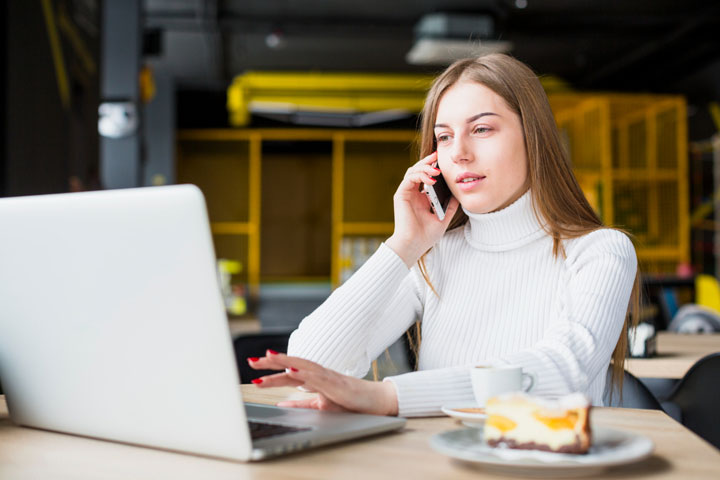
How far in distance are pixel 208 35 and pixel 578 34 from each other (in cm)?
389

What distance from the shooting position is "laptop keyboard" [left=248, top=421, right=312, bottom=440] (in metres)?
0.92

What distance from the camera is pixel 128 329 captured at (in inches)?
34.1

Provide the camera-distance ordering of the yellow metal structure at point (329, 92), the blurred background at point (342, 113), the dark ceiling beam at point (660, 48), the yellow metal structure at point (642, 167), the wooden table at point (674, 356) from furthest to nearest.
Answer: the yellow metal structure at point (329, 92) < the yellow metal structure at point (642, 167) < the dark ceiling beam at point (660, 48) < the blurred background at point (342, 113) < the wooden table at point (674, 356)

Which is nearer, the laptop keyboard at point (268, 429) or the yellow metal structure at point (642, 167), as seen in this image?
the laptop keyboard at point (268, 429)

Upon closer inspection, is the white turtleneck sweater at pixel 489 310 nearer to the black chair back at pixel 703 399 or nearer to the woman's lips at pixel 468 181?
the woman's lips at pixel 468 181

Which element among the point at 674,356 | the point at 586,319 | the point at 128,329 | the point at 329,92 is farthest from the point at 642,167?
the point at 128,329

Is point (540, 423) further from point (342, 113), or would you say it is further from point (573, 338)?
point (342, 113)

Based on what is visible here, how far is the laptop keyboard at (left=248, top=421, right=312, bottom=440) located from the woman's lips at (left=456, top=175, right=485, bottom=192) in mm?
684

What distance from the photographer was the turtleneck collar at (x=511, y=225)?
1.56 meters

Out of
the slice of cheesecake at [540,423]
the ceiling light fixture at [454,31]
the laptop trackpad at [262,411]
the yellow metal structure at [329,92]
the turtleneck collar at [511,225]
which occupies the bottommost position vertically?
the laptop trackpad at [262,411]

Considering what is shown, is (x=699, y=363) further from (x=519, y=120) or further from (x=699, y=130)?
(x=699, y=130)

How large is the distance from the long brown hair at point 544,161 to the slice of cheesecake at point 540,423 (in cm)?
73

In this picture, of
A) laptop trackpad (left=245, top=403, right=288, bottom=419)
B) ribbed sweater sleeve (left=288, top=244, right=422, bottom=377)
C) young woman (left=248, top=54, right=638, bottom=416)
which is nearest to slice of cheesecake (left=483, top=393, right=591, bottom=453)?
laptop trackpad (left=245, top=403, right=288, bottom=419)

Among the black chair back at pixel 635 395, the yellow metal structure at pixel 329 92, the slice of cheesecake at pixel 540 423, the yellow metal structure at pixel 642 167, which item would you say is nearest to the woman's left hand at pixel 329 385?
the slice of cheesecake at pixel 540 423
